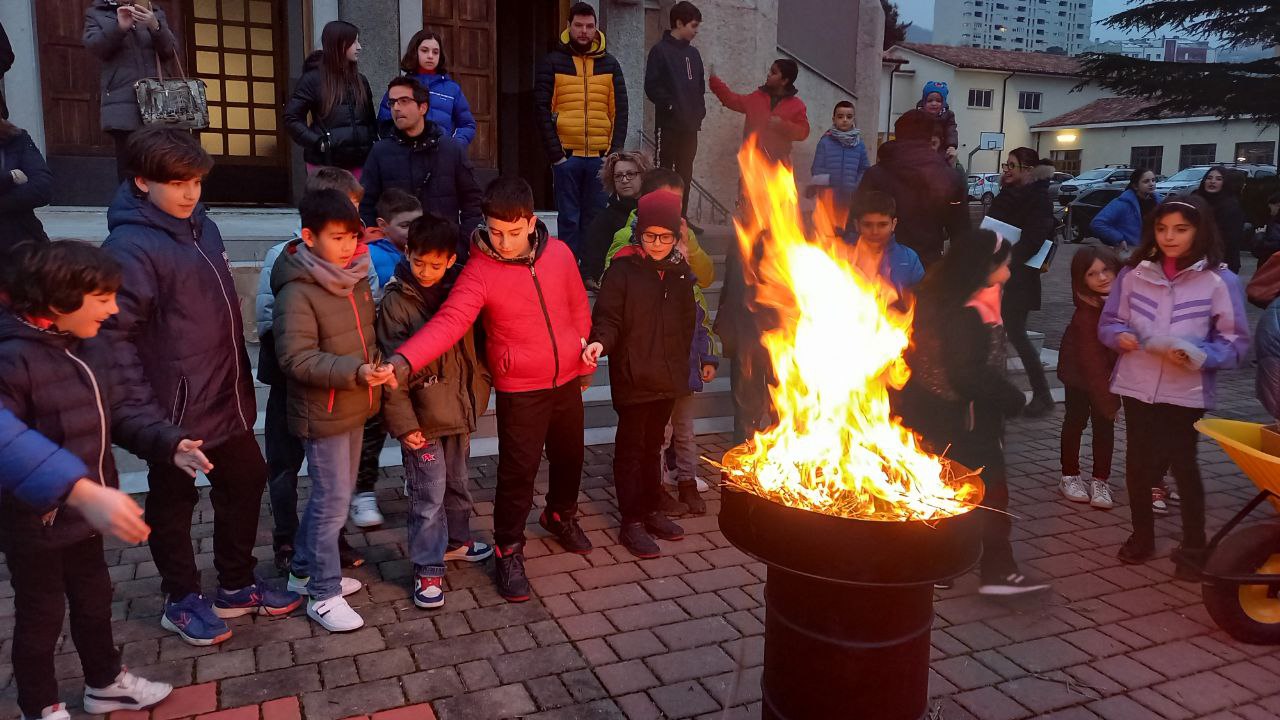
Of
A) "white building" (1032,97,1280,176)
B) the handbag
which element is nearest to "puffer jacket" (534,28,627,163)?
the handbag

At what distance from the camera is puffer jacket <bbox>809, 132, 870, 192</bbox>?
33.1 ft

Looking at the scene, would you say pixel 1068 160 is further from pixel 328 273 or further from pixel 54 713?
pixel 54 713

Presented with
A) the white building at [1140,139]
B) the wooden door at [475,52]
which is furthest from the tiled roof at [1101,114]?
the wooden door at [475,52]

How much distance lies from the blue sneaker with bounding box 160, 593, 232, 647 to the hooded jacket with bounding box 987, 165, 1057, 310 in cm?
668

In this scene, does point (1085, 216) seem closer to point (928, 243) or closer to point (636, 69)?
point (636, 69)

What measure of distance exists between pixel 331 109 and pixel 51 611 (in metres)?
4.29

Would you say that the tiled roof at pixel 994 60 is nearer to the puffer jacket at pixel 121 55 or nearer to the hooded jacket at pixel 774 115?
the hooded jacket at pixel 774 115

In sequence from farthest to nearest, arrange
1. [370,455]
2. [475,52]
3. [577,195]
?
[475,52] < [577,195] < [370,455]

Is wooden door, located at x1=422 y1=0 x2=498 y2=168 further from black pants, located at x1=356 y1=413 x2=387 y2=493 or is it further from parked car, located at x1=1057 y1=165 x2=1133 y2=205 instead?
parked car, located at x1=1057 y1=165 x2=1133 y2=205

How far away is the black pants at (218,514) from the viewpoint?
384 centimetres

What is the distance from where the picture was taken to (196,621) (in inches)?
154

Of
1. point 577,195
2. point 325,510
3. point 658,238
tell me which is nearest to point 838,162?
point 577,195

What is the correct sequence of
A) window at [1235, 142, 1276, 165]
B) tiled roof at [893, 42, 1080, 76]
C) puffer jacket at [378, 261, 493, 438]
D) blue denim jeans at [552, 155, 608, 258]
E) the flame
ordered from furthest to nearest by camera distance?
tiled roof at [893, 42, 1080, 76]
window at [1235, 142, 1276, 165]
blue denim jeans at [552, 155, 608, 258]
puffer jacket at [378, 261, 493, 438]
the flame

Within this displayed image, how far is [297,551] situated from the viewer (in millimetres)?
4289
